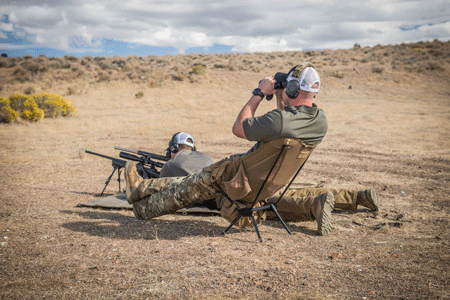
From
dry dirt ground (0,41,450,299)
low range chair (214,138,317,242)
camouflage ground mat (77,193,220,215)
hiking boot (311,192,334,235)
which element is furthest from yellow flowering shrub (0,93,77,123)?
hiking boot (311,192,334,235)

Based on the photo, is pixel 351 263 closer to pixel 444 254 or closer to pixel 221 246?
pixel 444 254

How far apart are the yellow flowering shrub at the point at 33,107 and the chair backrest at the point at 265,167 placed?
13.5m

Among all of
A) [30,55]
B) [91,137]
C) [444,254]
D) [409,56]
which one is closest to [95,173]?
[91,137]

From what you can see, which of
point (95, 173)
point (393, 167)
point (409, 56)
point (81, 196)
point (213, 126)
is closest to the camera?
point (81, 196)

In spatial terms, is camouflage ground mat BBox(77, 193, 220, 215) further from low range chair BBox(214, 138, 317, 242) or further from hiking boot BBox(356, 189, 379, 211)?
hiking boot BBox(356, 189, 379, 211)

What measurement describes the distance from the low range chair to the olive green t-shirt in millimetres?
79

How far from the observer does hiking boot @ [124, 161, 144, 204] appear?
4.06 m

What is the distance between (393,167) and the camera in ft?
28.3

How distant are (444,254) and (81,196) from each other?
5.32 m

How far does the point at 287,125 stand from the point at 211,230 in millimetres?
1827

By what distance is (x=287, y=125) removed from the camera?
10.6ft

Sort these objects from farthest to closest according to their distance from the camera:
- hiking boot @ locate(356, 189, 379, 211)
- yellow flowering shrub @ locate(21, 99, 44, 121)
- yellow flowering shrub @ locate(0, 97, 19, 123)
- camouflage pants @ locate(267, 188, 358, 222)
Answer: yellow flowering shrub @ locate(21, 99, 44, 121), yellow flowering shrub @ locate(0, 97, 19, 123), hiking boot @ locate(356, 189, 379, 211), camouflage pants @ locate(267, 188, 358, 222)

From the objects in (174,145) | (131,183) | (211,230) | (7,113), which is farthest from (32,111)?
A: (211,230)

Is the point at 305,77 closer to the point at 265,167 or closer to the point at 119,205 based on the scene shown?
the point at 265,167
